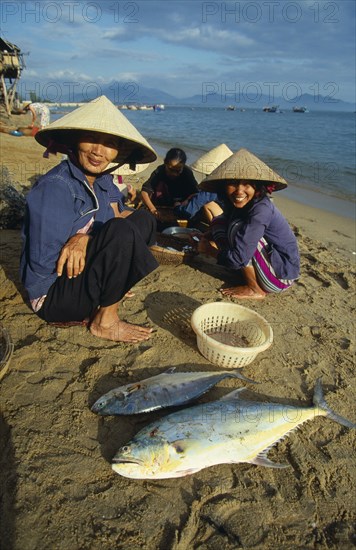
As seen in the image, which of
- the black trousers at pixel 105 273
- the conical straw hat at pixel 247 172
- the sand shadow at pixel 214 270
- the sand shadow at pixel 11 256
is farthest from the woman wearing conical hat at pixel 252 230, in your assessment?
the sand shadow at pixel 11 256

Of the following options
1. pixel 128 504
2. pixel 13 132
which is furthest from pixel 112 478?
pixel 13 132

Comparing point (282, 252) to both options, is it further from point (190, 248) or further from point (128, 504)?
point (128, 504)

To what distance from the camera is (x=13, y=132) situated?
1219 centimetres

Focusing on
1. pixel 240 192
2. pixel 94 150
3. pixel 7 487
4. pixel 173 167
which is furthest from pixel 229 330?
pixel 173 167

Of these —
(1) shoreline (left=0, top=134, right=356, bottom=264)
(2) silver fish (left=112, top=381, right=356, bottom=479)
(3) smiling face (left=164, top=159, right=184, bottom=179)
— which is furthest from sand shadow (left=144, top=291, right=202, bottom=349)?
(1) shoreline (left=0, top=134, right=356, bottom=264)

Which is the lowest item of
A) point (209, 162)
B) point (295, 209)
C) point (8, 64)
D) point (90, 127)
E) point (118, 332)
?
point (118, 332)

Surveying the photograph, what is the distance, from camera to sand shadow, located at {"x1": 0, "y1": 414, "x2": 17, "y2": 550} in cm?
146

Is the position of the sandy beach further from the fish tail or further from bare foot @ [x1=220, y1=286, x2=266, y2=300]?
bare foot @ [x1=220, y1=286, x2=266, y2=300]

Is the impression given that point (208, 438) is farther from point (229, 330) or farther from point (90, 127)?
point (90, 127)

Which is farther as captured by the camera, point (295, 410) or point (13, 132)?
point (13, 132)

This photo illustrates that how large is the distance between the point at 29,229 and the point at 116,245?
563 millimetres

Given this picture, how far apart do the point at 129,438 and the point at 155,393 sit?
29cm

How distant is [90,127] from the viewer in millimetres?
2242

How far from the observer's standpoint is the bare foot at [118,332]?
268 centimetres
